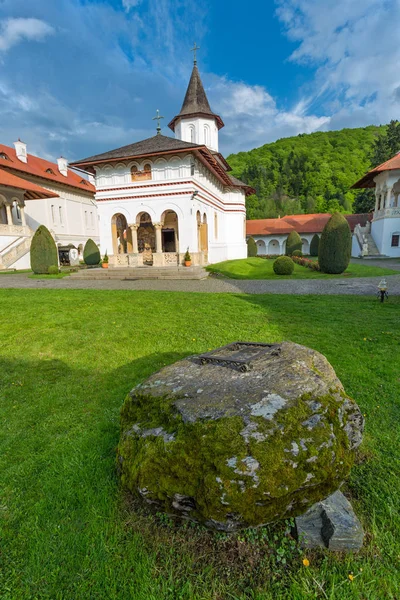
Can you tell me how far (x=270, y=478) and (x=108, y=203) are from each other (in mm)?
22085

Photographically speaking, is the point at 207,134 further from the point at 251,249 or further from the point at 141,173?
the point at 251,249

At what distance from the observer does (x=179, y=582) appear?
181cm

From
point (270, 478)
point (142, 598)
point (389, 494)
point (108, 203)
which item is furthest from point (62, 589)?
point (108, 203)

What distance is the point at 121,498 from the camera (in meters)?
2.36

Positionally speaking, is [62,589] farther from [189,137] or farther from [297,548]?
[189,137]

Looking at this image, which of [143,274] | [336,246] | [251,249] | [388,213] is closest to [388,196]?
[388,213]

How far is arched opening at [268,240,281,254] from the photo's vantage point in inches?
1725

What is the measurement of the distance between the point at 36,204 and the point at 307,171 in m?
64.0

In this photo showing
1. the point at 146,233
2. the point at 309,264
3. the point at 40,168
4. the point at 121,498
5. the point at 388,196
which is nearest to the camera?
the point at 121,498

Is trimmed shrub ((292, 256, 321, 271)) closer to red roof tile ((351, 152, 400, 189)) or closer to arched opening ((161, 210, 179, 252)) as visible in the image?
arched opening ((161, 210, 179, 252))

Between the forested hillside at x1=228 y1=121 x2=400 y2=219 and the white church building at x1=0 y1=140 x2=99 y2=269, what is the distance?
37139mm

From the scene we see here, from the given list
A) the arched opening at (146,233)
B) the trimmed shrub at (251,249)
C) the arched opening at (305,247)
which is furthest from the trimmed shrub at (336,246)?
the arched opening at (305,247)

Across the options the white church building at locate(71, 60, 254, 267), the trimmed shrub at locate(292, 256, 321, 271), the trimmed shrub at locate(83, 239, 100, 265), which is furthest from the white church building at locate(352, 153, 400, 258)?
the trimmed shrub at locate(83, 239, 100, 265)

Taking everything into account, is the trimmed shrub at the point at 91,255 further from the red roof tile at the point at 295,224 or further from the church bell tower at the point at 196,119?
the red roof tile at the point at 295,224
